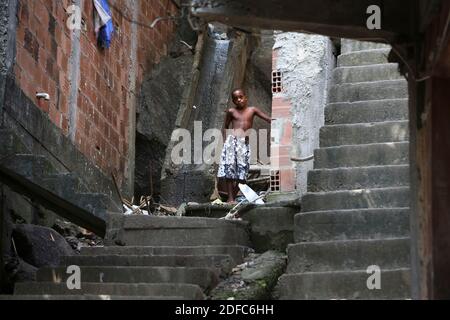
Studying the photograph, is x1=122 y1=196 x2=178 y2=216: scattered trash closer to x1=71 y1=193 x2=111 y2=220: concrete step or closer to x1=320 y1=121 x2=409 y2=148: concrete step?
x1=71 y1=193 x2=111 y2=220: concrete step

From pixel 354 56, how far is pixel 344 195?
2.67m

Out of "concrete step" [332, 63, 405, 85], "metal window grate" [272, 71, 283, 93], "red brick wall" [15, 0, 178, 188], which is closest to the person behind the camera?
"concrete step" [332, 63, 405, 85]

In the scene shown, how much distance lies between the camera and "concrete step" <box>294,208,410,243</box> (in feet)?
27.8

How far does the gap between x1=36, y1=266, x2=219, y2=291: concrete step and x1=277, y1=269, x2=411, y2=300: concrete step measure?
62cm

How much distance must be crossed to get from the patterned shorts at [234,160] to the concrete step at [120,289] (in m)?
4.69

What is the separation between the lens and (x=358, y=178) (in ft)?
30.7

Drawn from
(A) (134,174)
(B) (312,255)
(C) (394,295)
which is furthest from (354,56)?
(A) (134,174)

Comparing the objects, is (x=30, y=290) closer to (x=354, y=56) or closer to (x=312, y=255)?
(x=312, y=255)

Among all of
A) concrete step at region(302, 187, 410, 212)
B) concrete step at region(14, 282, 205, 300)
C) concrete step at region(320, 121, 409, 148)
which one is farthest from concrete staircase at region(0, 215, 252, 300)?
concrete step at region(320, 121, 409, 148)

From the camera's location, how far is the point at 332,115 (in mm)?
10375

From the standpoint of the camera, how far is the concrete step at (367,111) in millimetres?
10148

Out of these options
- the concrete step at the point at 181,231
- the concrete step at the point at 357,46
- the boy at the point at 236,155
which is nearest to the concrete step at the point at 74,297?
the concrete step at the point at 181,231

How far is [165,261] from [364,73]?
3616 mm

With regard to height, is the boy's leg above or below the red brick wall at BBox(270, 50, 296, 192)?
below
